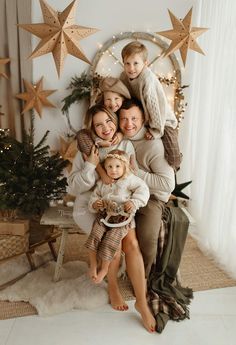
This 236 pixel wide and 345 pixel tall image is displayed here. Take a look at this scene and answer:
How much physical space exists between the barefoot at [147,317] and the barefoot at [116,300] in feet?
0.44

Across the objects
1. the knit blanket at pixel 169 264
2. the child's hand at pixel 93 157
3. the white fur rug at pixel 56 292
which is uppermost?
the child's hand at pixel 93 157

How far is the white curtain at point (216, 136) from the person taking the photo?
2.63 m

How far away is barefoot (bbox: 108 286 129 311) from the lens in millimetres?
2131

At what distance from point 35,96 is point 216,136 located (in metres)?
1.84

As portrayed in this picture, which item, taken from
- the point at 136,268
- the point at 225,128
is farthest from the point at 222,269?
the point at 225,128

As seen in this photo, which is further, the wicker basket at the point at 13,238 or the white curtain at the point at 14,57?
the white curtain at the point at 14,57

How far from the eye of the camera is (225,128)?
2.71 metres

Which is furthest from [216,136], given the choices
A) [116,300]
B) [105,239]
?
[116,300]

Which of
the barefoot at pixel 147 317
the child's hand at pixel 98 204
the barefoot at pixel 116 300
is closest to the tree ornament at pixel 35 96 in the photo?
the child's hand at pixel 98 204

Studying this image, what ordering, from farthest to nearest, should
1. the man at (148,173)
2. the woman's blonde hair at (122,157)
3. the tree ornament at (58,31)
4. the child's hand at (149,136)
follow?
1. the child's hand at (149,136)
2. the man at (148,173)
3. the woman's blonde hair at (122,157)
4. the tree ornament at (58,31)

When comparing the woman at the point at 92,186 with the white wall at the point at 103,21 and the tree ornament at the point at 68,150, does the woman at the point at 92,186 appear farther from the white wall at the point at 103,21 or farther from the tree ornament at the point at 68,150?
the white wall at the point at 103,21

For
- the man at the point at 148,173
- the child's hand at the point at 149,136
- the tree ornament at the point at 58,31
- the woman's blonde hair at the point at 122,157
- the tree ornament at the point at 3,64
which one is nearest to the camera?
the tree ornament at the point at 58,31

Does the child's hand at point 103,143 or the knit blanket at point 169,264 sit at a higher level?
the child's hand at point 103,143

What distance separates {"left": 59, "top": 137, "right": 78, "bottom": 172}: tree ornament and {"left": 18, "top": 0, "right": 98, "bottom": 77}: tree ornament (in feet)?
5.14
